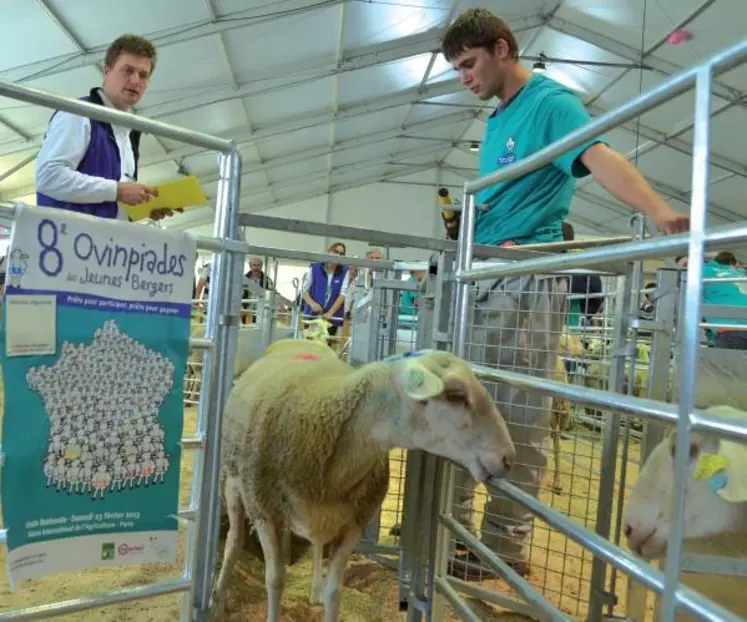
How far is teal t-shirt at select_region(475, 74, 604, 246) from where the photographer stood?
6.77 feet

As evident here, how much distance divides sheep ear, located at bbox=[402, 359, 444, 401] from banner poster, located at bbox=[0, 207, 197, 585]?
0.65 metres

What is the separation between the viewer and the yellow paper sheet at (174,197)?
1568 millimetres

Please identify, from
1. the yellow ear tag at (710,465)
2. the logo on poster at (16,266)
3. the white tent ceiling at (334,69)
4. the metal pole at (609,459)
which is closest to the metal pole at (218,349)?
the logo on poster at (16,266)

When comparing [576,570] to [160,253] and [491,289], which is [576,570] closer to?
[491,289]

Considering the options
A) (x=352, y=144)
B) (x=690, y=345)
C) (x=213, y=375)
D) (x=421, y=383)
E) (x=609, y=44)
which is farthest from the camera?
(x=352, y=144)

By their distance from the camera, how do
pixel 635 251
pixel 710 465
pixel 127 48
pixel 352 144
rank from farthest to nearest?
pixel 352 144 < pixel 127 48 < pixel 710 465 < pixel 635 251

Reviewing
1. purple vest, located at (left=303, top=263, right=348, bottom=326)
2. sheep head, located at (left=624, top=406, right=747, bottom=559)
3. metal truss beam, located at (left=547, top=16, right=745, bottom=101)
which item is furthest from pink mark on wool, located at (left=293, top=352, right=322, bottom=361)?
metal truss beam, located at (left=547, top=16, right=745, bottom=101)

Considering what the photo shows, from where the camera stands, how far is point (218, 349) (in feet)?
5.24

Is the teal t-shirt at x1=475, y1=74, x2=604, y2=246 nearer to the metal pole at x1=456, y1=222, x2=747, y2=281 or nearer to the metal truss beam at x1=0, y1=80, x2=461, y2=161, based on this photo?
the metal pole at x1=456, y1=222, x2=747, y2=281

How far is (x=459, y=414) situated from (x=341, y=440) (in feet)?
1.46

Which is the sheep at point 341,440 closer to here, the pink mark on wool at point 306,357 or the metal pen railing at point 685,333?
the pink mark on wool at point 306,357

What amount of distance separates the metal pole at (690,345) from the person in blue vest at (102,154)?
4.09 ft

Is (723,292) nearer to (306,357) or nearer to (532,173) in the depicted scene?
(532,173)

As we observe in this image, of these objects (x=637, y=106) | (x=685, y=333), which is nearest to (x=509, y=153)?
(x=637, y=106)
